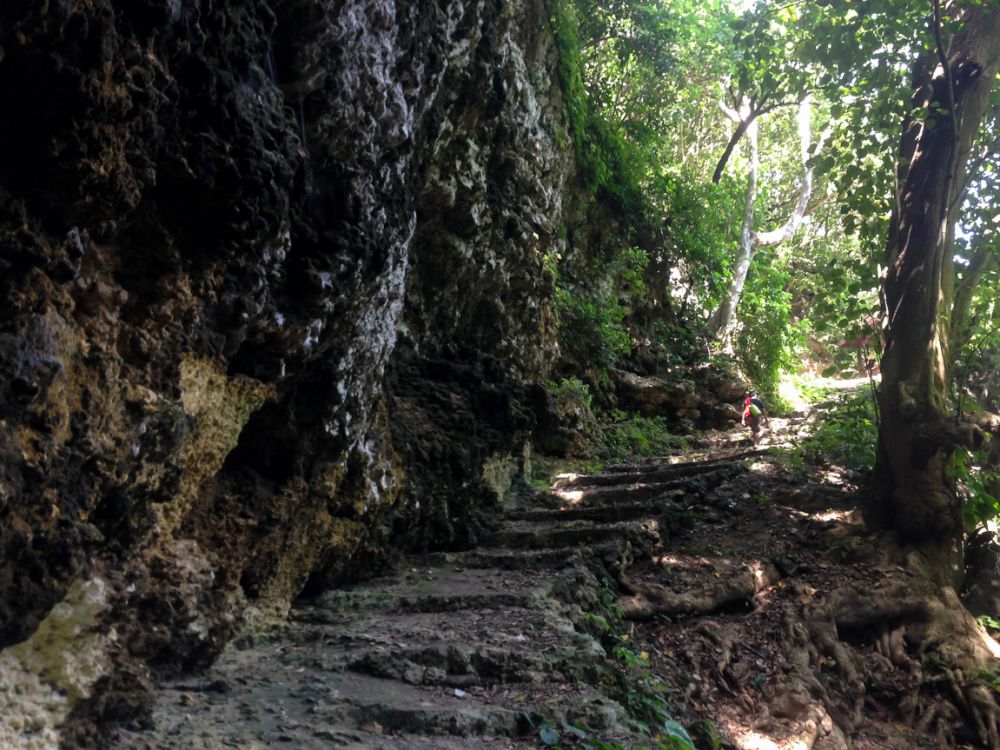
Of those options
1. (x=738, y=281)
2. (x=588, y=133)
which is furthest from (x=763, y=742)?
(x=738, y=281)

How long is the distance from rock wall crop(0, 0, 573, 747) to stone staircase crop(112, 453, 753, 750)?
246 millimetres

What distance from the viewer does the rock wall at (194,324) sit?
8.63ft

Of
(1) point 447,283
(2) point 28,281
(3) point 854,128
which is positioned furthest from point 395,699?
(3) point 854,128

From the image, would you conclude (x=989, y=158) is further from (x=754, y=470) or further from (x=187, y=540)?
(x=187, y=540)

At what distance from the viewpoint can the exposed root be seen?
701cm

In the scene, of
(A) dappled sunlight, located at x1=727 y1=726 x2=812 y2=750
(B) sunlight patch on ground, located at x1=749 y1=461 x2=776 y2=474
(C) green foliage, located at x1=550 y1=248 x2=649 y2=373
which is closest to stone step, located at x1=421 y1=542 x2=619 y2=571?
(A) dappled sunlight, located at x1=727 y1=726 x2=812 y2=750

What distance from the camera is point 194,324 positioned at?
12.3 feet

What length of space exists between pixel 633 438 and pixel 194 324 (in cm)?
1145

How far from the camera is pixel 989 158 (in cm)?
977

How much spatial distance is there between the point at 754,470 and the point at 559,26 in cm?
845

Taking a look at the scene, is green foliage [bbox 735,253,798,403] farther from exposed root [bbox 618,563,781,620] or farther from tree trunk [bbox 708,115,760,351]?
exposed root [bbox 618,563,781,620]

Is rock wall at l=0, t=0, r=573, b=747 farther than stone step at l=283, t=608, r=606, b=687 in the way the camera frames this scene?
No

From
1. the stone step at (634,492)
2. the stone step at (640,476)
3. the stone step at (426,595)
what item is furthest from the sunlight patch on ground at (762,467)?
the stone step at (426,595)

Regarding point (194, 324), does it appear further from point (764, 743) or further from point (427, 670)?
point (764, 743)
